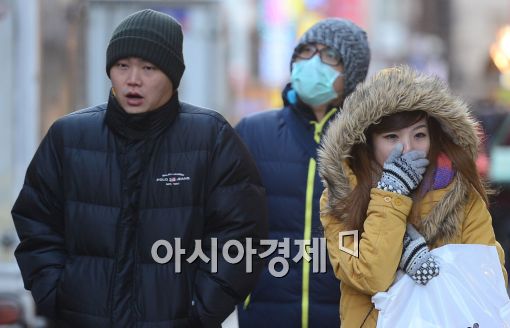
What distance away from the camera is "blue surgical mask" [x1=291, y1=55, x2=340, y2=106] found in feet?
15.3

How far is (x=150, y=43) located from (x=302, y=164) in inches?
45.5

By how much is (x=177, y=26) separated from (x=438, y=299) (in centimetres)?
140

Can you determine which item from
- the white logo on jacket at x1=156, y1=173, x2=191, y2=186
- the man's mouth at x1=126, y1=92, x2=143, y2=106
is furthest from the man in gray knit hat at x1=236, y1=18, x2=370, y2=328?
the man's mouth at x1=126, y1=92, x2=143, y2=106

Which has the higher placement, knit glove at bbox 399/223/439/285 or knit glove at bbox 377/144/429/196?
knit glove at bbox 377/144/429/196

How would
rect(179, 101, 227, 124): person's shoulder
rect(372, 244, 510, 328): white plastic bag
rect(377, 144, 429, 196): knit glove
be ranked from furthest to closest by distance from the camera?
rect(179, 101, 227, 124): person's shoulder
rect(377, 144, 429, 196): knit glove
rect(372, 244, 510, 328): white plastic bag

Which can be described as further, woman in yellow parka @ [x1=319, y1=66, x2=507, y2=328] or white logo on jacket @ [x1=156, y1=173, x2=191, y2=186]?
white logo on jacket @ [x1=156, y1=173, x2=191, y2=186]

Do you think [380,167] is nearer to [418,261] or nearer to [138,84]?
[418,261]

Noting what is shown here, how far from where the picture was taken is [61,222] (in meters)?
3.81

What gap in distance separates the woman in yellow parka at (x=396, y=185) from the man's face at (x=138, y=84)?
651mm

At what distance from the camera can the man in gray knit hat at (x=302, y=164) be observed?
14.6 ft

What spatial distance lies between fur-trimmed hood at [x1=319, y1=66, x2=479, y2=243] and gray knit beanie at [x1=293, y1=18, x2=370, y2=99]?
90cm

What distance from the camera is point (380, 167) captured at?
377 cm

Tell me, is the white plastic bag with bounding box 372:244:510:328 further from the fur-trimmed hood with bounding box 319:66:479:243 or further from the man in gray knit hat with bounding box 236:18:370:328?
the man in gray knit hat with bounding box 236:18:370:328

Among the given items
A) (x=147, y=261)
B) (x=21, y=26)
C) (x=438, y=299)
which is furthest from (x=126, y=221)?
(x=21, y=26)
